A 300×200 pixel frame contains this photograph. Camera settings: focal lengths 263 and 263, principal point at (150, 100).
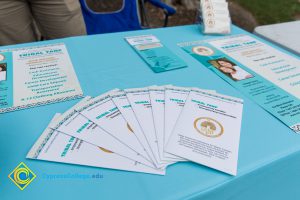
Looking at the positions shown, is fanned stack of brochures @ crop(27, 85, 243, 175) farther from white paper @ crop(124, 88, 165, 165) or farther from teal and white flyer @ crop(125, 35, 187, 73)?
teal and white flyer @ crop(125, 35, 187, 73)

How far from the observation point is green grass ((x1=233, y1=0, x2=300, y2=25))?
3000 millimetres

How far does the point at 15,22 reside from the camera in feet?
3.60

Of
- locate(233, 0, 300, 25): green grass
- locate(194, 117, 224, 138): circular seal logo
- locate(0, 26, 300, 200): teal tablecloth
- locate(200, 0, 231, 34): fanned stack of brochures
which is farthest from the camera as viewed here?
locate(233, 0, 300, 25): green grass

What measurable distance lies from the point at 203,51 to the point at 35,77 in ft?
1.84

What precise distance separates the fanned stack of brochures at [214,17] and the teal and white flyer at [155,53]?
0.70 feet

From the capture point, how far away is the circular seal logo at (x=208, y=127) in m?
0.59

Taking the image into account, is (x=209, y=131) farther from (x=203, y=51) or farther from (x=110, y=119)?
(x=203, y=51)

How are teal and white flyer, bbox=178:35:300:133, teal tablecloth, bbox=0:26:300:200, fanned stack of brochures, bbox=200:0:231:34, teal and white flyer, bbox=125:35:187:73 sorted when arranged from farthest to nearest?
fanned stack of brochures, bbox=200:0:231:34, teal and white flyer, bbox=125:35:187:73, teal and white flyer, bbox=178:35:300:133, teal tablecloth, bbox=0:26:300:200

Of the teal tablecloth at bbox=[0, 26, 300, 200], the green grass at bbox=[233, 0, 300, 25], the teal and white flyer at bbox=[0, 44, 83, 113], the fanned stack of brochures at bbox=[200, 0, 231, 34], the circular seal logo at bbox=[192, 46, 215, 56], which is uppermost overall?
the fanned stack of brochures at bbox=[200, 0, 231, 34]

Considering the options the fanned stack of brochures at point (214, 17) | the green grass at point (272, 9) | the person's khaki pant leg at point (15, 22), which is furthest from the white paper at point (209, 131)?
the green grass at point (272, 9)

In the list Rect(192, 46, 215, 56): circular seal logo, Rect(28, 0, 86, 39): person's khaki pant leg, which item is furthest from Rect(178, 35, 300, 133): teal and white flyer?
Rect(28, 0, 86, 39): person's khaki pant leg

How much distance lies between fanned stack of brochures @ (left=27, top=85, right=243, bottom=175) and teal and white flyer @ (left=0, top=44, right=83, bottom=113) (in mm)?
89

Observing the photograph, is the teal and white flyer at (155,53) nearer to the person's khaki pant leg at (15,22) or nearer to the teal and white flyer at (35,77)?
the teal and white flyer at (35,77)

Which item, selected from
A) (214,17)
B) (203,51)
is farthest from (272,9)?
(203,51)
